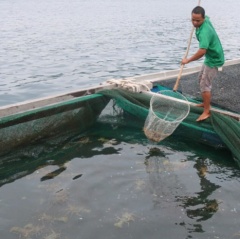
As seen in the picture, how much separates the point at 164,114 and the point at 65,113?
7.06 ft

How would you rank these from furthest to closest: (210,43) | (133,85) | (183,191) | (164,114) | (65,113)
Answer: (133,85) < (164,114) < (65,113) < (210,43) < (183,191)

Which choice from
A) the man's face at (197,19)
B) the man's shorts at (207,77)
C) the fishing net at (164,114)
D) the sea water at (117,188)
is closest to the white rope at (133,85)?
the fishing net at (164,114)

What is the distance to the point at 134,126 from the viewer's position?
28.6ft

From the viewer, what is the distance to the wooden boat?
23.2ft

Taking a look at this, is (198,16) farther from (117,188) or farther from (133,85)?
(117,188)

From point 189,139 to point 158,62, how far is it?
41.9 ft

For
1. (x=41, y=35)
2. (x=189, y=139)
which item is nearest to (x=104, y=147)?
(x=189, y=139)

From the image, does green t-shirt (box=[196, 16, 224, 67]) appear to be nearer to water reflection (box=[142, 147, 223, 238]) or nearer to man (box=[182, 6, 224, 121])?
man (box=[182, 6, 224, 121])

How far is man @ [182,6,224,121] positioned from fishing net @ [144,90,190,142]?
44 centimetres

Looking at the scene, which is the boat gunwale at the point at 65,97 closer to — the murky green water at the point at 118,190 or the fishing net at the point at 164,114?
the murky green water at the point at 118,190

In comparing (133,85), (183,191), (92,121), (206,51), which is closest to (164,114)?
(133,85)

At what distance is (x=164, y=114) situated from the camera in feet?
26.1

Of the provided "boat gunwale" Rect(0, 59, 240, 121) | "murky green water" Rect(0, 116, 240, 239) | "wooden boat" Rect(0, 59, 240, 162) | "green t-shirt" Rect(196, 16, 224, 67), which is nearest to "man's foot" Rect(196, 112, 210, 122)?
"wooden boat" Rect(0, 59, 240, 162)

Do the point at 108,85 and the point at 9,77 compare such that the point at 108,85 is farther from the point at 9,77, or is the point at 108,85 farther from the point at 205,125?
the point at 9,77
